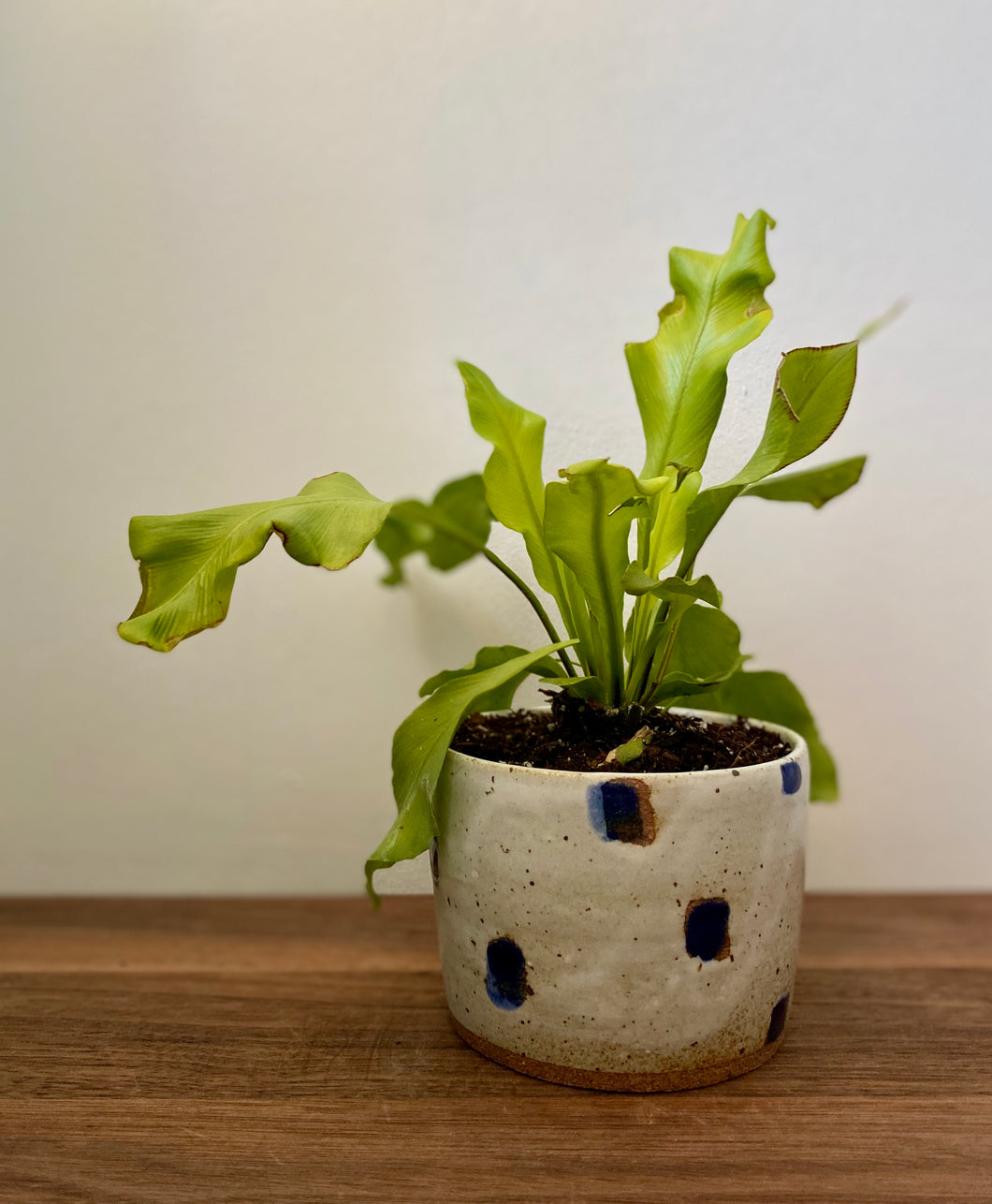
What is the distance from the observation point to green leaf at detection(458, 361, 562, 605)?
27.2 inches

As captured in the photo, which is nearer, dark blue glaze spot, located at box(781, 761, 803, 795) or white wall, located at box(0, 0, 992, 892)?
dark blue glaze spot, located at box(781, 761, 803, 795)

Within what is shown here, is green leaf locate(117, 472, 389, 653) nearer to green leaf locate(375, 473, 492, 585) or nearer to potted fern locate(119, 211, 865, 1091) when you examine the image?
potted fern locate(119, 211, 865, 1091)

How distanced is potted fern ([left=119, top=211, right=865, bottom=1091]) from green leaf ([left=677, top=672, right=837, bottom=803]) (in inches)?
4.1

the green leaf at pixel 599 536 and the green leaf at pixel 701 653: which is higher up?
the green leaf at pixel 599 536

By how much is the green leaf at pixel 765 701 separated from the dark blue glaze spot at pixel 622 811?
221 millimetres

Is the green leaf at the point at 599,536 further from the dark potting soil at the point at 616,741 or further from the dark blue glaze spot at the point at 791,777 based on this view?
the dark blue glaze spot at the point at 791,777

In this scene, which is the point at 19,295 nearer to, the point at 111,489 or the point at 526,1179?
the point at 111,489

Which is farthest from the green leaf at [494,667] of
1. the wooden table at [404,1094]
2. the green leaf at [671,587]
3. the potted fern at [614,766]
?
the wooden table at [404,1094]

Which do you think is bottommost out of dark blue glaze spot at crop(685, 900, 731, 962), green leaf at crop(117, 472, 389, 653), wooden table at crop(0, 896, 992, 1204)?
wooden table at crop(0, 896, 992, 1204)

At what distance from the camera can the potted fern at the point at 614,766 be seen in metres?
0.60

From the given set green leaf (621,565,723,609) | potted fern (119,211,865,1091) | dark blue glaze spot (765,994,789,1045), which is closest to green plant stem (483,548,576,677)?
potted fern (119,211,865,1091)

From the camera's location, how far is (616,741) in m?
0.68

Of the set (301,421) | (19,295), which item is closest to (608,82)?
(301,421)

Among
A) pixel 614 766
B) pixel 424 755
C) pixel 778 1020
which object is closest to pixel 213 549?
pixel 424 755
